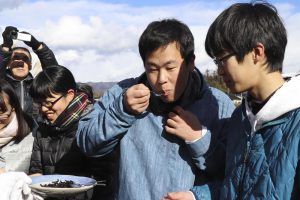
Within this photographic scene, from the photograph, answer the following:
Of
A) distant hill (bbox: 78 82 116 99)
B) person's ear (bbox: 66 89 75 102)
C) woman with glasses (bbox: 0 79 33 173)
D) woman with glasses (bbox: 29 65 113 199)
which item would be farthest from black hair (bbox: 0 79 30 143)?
distant hill (bbox: 78 82 116 99)

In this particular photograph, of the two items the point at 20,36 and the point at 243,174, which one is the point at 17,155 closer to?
the point at 243,174

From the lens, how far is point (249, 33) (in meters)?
1.78

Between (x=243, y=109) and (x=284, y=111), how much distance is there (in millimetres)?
356

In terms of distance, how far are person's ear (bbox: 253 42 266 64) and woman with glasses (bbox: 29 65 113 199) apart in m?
1.52

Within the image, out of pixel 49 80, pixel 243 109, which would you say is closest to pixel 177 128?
pixel 243 109

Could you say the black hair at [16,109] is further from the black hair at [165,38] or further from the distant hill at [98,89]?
the black hair at [165,38]

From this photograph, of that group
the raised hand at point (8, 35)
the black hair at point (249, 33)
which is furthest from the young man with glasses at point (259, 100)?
the raised hand at point (8, 35)

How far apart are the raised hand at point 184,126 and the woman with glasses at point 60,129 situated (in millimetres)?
981

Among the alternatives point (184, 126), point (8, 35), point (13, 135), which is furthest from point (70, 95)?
point (8, 35)

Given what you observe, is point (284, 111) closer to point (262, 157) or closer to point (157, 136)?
point (262, 157)

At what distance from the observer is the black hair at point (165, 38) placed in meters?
2.20

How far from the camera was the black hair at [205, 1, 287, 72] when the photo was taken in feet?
5.81

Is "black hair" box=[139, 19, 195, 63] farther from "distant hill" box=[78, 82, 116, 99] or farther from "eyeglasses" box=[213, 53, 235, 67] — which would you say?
"distant hill" box=[78, 82, 116, 99]

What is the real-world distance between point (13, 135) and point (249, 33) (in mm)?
2272
